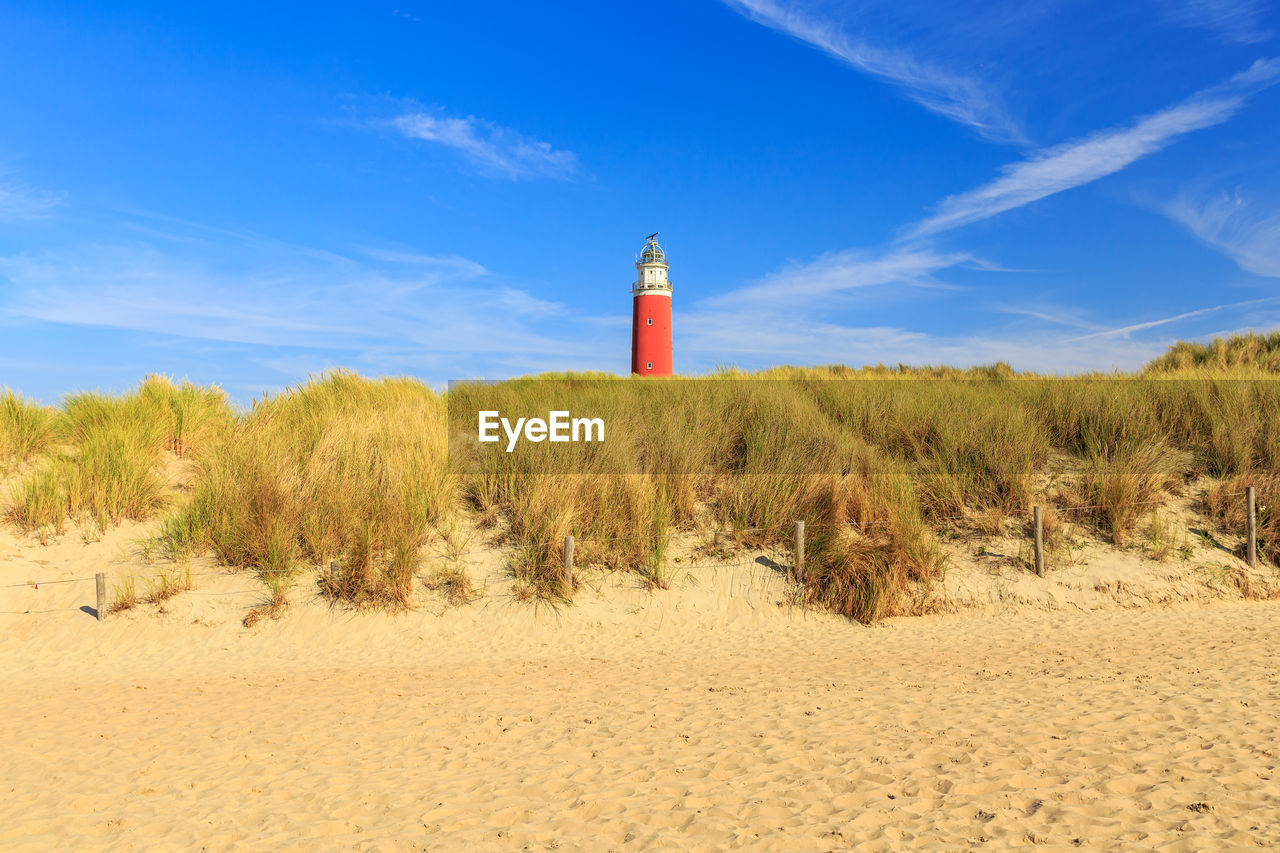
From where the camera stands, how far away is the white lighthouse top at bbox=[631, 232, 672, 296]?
30875mm

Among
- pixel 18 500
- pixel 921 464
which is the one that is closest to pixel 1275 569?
pixel 921 464

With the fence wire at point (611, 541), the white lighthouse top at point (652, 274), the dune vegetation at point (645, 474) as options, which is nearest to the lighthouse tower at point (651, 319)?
the white lighthouse top at point (652, 274)

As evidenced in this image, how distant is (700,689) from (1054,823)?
343cm

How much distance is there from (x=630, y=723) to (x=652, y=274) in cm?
2654

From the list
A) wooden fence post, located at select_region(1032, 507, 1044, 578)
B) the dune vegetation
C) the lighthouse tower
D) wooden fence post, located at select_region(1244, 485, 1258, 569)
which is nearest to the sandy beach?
the dune vegetation

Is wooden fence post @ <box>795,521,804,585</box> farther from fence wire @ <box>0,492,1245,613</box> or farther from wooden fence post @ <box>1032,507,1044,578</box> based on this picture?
wooden fence post @ <box>1032,507,1044,578</box>

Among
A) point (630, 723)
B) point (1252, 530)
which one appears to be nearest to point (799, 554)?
point (630, 723)

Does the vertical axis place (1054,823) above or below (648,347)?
below

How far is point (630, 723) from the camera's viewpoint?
6.06 m

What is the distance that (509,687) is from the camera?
23.8ft

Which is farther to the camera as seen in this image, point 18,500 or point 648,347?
point 648,347

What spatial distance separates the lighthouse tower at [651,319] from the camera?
98.8 feet

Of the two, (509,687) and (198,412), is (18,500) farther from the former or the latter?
(509,687)

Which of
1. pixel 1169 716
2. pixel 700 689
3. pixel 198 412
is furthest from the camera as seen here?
pixel 198 412
